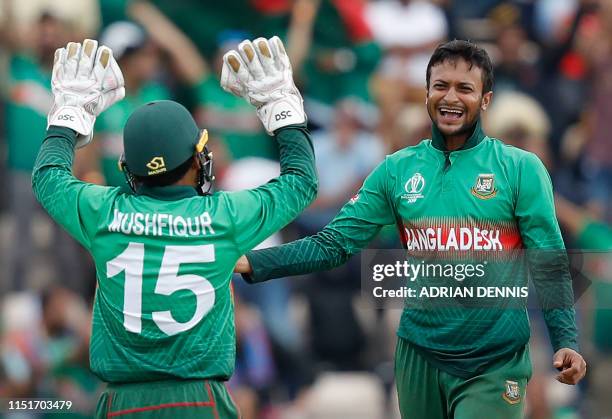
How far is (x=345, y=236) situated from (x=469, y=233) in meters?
0.58

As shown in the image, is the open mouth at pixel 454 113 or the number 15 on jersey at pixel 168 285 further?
the open mouth at pixel 454 113

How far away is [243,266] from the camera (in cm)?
512

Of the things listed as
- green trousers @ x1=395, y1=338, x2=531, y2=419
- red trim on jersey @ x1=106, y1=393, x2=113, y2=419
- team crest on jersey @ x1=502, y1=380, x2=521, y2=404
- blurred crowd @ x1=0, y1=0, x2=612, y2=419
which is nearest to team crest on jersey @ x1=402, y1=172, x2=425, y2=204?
green trousers @ x1=395, y1=338, x2=531, y2=419

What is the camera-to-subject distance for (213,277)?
450cm

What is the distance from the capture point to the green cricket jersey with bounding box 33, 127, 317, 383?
4438 mm

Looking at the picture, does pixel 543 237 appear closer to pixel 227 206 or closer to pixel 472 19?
pixel 227 206

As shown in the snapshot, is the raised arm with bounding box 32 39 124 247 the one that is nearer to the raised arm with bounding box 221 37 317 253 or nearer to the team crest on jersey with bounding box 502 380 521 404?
the raised arm with bounding box 221 37 317 253

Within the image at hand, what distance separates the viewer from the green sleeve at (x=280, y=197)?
457 cm

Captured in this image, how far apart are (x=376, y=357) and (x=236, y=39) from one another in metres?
2.82

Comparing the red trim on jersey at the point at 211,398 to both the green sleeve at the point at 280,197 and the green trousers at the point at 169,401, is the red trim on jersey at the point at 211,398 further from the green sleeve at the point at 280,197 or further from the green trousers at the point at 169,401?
the green sleeve at the point at 280,197

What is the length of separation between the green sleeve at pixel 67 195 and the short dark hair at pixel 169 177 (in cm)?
16

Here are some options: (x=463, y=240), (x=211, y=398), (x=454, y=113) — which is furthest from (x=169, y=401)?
(x=454, y=113)

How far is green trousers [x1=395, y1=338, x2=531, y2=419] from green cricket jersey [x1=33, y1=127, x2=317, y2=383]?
1048mm

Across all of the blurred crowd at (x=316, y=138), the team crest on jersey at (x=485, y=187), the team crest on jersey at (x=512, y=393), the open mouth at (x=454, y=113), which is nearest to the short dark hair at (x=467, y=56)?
the open mouth at (x=454, y=113)
